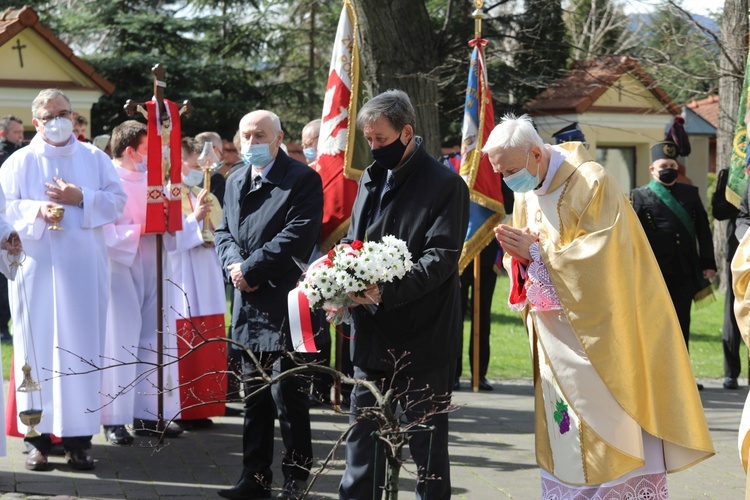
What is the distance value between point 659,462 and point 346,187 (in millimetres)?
4282

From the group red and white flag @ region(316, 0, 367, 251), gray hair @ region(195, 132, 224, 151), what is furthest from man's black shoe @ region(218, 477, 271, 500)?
gray hair @ region(195, 132, 224, 151)

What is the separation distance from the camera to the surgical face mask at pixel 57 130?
7.26 meters

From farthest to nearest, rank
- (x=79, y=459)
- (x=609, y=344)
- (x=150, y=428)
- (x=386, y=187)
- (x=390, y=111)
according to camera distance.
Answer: (x=150, y=428) → (x=79, y=459) → (x=386, y=187) → (x=390, y=111) → (x=609, y=344)

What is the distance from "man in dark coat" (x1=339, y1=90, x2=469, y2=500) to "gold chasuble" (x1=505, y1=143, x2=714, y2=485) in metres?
0.50

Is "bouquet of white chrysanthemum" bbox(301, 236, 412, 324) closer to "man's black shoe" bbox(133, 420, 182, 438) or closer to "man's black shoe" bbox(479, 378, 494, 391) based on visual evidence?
"man's black shoe" bbox(133, 420, 182, 438)

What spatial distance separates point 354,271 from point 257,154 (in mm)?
1810

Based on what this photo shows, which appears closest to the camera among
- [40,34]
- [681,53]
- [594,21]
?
[681,53]

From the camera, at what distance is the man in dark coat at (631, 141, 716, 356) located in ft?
33.4

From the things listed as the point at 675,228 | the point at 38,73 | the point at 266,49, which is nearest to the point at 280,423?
the point at 675,228

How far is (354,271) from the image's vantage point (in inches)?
194

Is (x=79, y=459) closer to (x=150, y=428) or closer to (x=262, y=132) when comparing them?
(x=150, y=428)

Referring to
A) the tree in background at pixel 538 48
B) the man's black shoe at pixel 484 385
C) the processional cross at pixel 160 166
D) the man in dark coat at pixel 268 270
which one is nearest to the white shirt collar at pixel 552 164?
the man in dark coat at pixel 268 270

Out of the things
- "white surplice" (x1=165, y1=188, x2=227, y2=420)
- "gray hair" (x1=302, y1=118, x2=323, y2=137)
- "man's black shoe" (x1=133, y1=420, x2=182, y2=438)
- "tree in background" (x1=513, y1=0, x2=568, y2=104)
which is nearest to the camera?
"man's black shoe" (x1=133, y1=420, x2=182, y2=438)

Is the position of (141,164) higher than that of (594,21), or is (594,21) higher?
(594,21)
